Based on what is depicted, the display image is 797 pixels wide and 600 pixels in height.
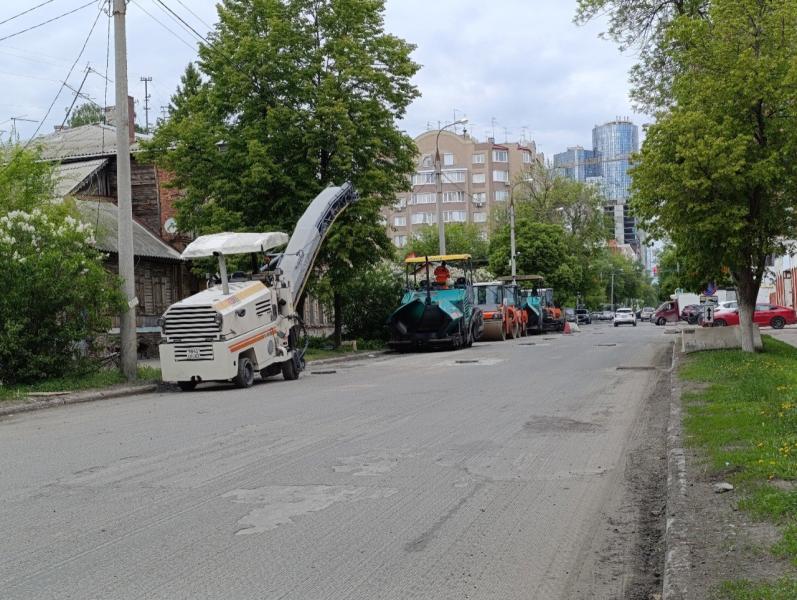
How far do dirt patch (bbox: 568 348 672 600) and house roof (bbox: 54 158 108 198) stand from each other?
2729 cm

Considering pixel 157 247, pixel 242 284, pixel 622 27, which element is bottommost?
pixel 242 284

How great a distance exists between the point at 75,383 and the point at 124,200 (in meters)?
4.14

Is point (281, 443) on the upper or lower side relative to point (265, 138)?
lower

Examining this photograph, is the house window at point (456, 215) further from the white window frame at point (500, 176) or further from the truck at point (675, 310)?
the truck at point (675, 310)

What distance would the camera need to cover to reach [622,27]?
27.1 metres

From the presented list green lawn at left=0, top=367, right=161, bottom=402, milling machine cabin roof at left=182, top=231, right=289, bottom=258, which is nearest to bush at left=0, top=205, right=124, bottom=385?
green lawn at left=0, top=367, right=161, bottom=402

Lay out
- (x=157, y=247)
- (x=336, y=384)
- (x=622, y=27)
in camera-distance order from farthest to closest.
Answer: (x=157, y=247), (x=622, y=27), (x=336, y=384)

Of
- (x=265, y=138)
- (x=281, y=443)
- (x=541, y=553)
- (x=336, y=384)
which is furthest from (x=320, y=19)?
(x=541, y=553)

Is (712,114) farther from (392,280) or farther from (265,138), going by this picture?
(392,280)

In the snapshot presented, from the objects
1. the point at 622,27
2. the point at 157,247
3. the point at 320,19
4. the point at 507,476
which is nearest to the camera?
the point at 507,476

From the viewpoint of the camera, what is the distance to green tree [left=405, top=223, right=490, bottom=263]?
252ft

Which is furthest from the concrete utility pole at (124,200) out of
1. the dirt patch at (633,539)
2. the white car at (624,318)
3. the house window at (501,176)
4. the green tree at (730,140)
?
the house window at (501,176)

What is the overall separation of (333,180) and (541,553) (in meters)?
23.5

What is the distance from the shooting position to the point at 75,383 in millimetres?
17250
